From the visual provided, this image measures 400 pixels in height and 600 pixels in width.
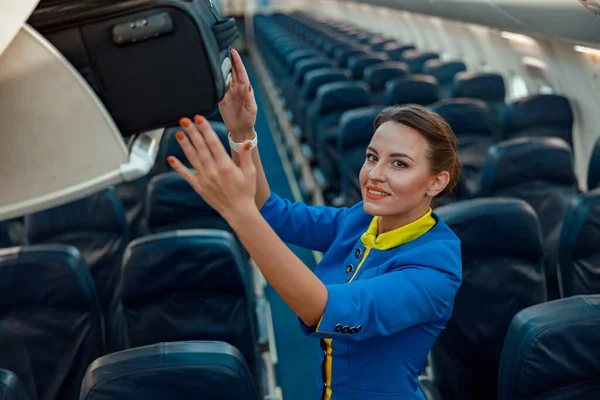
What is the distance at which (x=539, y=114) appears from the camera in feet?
18.9

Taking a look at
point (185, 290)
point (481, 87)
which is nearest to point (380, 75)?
point (481, 87)

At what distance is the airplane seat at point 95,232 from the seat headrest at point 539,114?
133 inches

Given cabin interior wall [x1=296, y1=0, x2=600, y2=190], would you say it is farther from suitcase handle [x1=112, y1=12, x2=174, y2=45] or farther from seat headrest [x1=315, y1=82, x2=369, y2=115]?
suitcase handle [x1=112, y1=12, x2=174, y2=45]

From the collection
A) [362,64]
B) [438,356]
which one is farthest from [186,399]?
[362,64]

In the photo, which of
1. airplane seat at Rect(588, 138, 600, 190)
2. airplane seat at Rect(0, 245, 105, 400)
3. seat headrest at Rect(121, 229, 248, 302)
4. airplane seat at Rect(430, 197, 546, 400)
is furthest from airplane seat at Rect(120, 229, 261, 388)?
airplane seat at Rect(588, 138, 600, 190)

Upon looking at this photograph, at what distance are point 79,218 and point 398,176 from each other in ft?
7.90

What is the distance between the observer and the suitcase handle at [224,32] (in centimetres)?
125

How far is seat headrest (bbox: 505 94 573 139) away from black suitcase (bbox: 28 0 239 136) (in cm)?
490

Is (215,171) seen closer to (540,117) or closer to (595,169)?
(595,169)

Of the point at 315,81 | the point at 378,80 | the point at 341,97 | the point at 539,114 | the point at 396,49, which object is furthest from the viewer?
the point at 396,49

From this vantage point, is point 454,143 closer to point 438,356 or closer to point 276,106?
point 438,356

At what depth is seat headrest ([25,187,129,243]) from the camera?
372 centimetres

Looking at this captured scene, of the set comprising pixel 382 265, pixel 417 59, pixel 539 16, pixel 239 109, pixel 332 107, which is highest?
pixel 239 109

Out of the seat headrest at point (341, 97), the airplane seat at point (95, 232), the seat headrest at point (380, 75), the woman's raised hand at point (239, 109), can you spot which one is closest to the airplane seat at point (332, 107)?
the seat headrest at point (341, 97)
